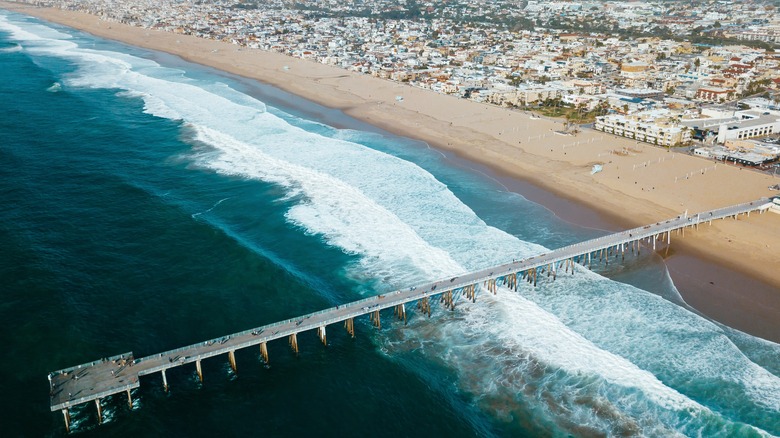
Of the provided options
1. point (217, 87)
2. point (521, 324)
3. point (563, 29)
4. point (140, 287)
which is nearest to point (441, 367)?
point (521, 324)

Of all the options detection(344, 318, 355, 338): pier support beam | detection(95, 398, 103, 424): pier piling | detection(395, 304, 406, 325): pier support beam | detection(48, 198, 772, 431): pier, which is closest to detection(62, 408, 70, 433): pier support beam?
detection(48, 198, 772, 431): pier

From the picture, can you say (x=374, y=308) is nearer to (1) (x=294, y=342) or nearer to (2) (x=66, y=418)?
(1) (x=294, y=342)

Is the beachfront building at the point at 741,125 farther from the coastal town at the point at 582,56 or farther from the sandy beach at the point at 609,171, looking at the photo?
the sandy beach at the point at 609,171

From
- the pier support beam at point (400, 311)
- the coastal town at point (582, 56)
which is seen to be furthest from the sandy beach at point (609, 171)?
the pier support beam at point (400, 311)

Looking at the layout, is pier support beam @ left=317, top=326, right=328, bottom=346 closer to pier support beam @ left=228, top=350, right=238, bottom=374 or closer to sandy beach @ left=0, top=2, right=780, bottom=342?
pier support beam @ left=228, top=350, right=238, bottom=374

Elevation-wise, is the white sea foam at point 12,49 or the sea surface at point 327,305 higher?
the white sea foam at point 12,49

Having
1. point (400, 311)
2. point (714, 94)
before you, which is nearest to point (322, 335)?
point (400, 311)
